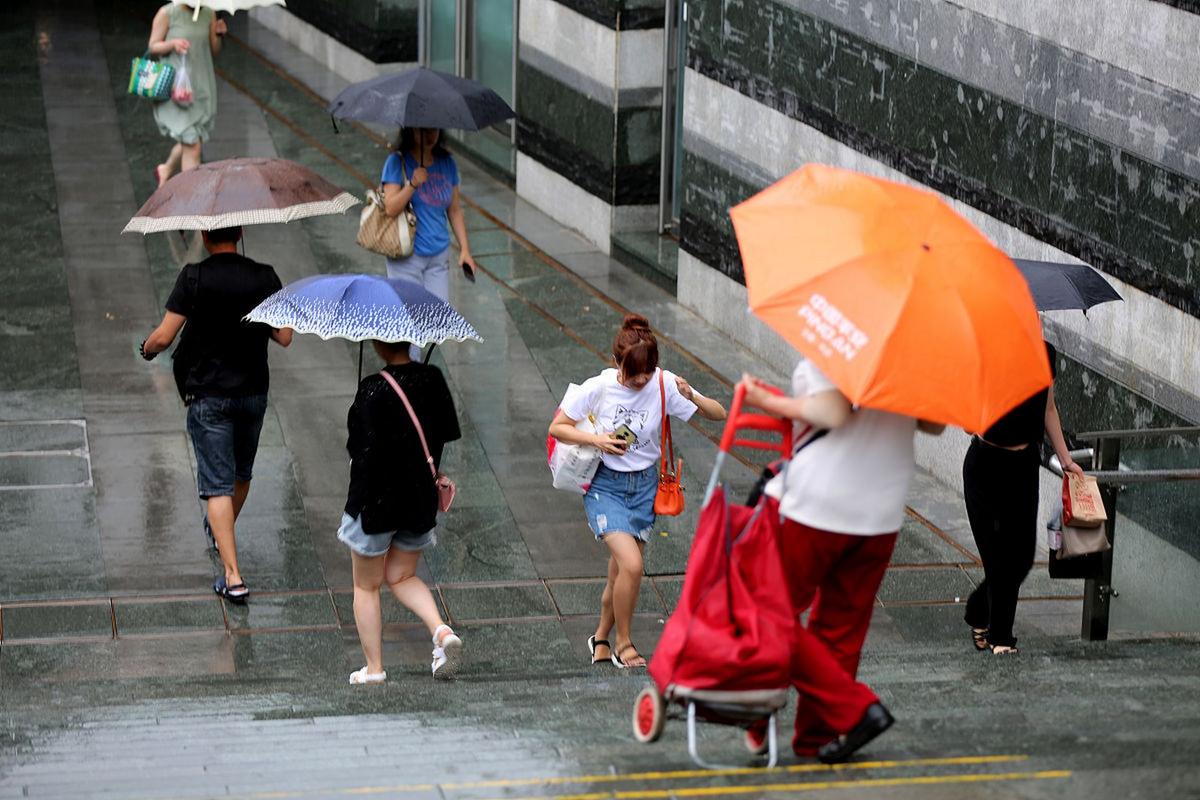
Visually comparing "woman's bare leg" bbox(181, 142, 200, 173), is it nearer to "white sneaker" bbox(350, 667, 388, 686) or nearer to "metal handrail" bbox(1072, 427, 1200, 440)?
"white sneaker" bbox(350, 667, 388, 686)

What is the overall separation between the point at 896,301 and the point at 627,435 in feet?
8.24

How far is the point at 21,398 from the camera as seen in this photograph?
35.5 feet

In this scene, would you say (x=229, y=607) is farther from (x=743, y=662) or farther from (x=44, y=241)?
(x=44, y=241)

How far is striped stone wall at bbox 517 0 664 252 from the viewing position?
45.8 feet

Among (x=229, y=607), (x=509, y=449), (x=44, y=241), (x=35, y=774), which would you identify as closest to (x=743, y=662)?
(x=35, y=774)

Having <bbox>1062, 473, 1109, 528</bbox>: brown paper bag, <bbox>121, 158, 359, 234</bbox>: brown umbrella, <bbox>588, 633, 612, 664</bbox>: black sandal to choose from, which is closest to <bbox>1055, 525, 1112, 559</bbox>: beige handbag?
<bbox>1062, 473, 1109, 528</bbox>: brown paper bag

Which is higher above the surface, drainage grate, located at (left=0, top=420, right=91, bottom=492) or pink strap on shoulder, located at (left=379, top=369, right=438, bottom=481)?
pink strap on shoulder, located at (left=379, top=369, right=438, bottom=481)

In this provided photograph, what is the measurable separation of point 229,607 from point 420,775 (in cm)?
338

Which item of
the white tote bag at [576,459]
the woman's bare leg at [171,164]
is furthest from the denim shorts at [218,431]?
the woman's bare leg at [171,164]

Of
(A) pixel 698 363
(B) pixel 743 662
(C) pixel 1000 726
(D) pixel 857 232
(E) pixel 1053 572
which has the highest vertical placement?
(D) pixel 857 232

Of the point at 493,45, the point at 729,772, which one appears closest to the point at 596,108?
the point at 493,45

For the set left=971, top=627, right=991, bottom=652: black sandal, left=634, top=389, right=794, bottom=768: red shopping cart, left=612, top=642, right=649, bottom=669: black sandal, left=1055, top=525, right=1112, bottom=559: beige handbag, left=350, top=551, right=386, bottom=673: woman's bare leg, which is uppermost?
left=634, top=389, right=794, bottom=768: red shopping cart

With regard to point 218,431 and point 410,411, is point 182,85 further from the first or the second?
point 410,411

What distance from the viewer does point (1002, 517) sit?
297 inches
